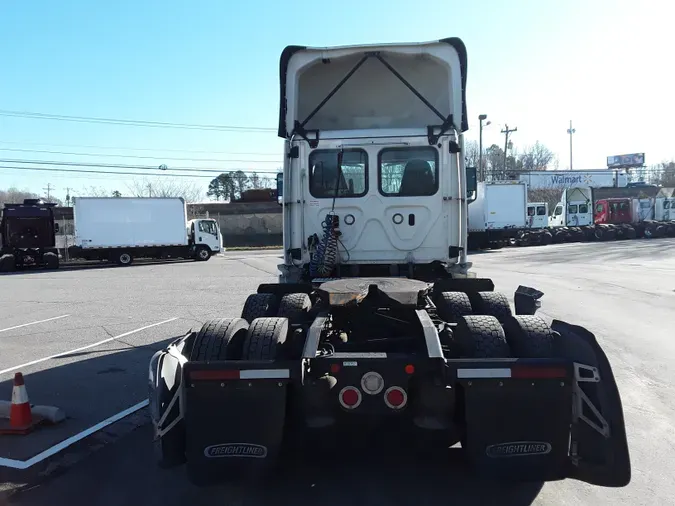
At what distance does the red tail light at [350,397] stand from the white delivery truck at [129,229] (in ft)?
Answer: 101

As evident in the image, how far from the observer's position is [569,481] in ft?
13.7

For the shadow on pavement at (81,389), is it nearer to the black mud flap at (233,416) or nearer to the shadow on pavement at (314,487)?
the shadow on pavement at (314,487)

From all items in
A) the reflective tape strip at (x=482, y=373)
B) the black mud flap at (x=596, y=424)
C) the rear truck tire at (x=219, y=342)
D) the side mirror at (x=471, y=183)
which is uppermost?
the side mirror at (x=471, y=183)

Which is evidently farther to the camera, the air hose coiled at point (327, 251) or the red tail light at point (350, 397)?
the air hose coiled at point (327, 251)

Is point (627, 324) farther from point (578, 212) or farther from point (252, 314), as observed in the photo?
point (578, 212)

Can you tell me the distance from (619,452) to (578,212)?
4425 centimetres

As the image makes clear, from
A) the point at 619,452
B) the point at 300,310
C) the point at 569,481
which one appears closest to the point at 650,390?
the point at 569,481

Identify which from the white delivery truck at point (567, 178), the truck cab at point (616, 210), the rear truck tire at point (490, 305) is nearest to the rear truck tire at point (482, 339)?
A: the rear truck tire at point (490, 305)

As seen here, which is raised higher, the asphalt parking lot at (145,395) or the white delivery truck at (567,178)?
the white delivery truck at (567,178)

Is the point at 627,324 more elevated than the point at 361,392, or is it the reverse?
the point at 361,392

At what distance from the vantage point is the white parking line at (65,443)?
4586 mm

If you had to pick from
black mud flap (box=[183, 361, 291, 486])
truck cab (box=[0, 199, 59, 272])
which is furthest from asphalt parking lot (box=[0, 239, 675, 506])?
truck cab (box=[0, 199, 59, 272])

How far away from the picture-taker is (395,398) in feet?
11.5

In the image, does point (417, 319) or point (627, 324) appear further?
point (627, 324)
